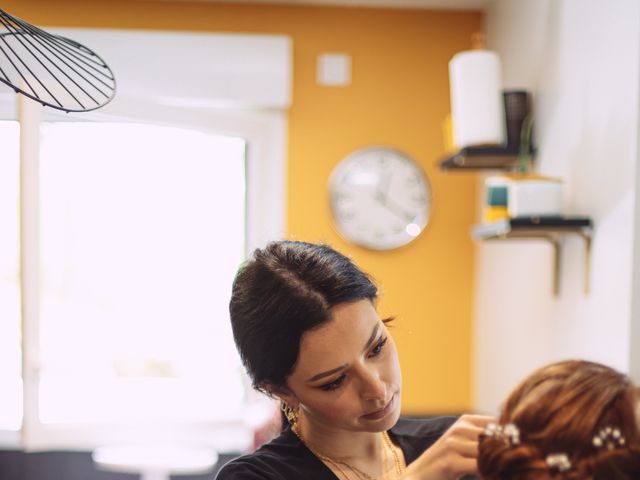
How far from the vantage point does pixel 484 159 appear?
122 inches

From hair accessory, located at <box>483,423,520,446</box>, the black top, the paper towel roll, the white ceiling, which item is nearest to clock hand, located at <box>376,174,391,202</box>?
the white ceiling

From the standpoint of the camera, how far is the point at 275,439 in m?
1.50

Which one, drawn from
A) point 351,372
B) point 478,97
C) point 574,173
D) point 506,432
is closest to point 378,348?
point 351,372

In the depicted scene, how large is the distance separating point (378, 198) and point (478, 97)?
1.12 metres

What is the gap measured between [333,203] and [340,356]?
8.65 ft

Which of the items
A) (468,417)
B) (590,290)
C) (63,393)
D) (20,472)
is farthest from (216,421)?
(468,417)

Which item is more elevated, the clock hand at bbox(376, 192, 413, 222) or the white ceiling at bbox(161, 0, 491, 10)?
the white ceiling at bbox(161, 0, 491, 10)

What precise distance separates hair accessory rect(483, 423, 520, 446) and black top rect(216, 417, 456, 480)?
15.5 inches

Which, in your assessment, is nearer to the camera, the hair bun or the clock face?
the hair bun

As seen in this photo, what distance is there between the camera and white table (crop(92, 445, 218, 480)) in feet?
11.6

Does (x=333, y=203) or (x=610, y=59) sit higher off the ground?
(x=610, y=59)

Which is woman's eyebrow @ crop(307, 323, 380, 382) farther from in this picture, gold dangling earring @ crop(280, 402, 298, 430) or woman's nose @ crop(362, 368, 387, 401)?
gold dangling earring @ crop(280, 402, 298, 430)

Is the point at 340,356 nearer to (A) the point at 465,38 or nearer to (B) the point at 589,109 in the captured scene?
(B) the point at 589,109

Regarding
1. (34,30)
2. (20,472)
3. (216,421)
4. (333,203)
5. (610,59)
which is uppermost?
(610,59)
